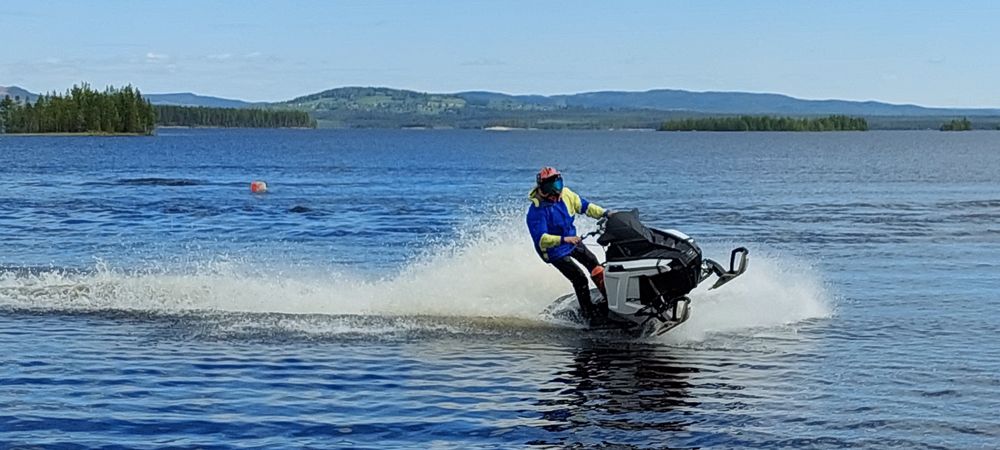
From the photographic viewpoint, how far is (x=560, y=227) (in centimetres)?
1568

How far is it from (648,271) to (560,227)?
1.19 meters

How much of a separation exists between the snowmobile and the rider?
268 mm

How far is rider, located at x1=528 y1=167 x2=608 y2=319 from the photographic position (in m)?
15.4

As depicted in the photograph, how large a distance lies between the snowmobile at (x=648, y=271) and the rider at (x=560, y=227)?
27 centimetres

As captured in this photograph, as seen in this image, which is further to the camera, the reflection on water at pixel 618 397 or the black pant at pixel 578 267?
the black pant at pixel 578 267

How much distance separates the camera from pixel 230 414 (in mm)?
12258

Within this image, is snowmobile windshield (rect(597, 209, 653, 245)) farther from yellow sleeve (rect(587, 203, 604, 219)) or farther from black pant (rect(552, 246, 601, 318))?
black pant (rect(552, 246, 601, 318))

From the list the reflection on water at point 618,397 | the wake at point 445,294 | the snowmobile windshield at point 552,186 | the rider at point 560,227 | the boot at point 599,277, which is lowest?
the reflection on water at point 618,397

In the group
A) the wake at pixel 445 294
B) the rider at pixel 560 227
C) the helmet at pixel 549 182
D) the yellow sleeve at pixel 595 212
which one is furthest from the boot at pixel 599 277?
the helmet at pixel 549 182

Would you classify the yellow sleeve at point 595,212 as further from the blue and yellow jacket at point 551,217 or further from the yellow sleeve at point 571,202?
the yellow sleeve at point 571,202

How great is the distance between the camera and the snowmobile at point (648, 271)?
15336mm

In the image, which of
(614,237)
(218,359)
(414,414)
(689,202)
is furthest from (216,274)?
(689,202)

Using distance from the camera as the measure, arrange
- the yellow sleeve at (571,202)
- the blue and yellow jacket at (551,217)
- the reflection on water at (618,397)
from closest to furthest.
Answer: the reflection on water at (618,397) → the blue and yellow jacket at (551,217) → the yellow sleeve at (571,202)

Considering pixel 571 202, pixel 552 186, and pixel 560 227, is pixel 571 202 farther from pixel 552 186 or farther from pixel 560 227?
pixel 552 186
